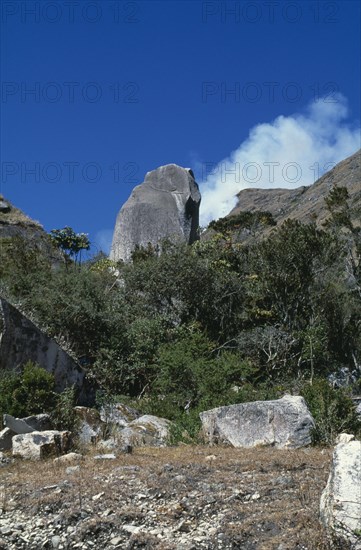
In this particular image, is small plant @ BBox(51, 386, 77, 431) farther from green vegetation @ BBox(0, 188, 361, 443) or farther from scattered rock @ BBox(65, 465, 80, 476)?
green vegetation @ BBox(0, 188, 361, 443)

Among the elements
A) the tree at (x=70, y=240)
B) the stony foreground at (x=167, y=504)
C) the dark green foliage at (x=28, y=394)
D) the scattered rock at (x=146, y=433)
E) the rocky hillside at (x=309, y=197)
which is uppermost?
the rocky hillside at (x=309, y=197)

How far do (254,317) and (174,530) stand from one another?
17.9m

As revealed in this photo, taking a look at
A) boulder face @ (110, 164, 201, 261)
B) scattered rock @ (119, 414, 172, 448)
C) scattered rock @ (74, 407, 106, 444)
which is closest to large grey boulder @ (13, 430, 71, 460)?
scattered rock @ (119, 414, 172, 448)

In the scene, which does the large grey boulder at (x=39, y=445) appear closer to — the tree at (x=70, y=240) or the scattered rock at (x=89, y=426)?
the scattered rock at (x=89, y=426)

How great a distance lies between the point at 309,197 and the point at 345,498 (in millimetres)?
93976

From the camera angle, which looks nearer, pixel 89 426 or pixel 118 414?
pixel 89 426

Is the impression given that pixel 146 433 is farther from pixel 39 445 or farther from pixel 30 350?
pixel 30 350

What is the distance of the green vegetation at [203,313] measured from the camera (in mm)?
19938

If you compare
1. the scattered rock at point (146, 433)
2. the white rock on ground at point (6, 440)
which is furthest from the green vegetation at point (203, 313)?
the white rock on ground at point (6, 440)

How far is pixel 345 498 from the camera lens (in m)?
5.28

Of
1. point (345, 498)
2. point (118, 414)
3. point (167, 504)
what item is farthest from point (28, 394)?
point (345, 498)

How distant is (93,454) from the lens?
9695 millimetres

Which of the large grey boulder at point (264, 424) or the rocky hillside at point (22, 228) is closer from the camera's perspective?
the large grey boulder at point (264, 424)

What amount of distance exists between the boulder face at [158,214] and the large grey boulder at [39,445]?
21456mm
